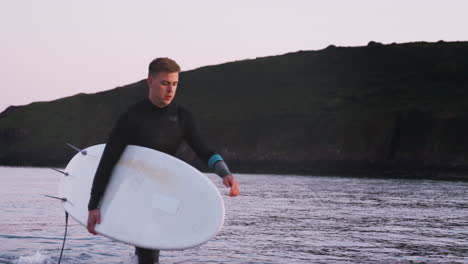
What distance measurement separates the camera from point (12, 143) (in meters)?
120

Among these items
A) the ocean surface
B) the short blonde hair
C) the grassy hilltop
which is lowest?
the ocean surface

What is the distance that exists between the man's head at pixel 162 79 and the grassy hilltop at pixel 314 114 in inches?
2554

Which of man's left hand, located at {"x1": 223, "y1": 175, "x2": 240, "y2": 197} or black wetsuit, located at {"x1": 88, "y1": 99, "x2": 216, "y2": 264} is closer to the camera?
black wetsuit, located at {"x1": 88, "y1": 99, "x2": 216, "y2": 264}

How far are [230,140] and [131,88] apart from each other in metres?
45.4

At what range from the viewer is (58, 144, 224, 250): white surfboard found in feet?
19.3

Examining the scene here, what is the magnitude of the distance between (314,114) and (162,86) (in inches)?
3346

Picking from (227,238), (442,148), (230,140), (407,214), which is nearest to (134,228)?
(227,238)

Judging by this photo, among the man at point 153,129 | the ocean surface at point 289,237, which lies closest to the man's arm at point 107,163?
the man at point 153,129

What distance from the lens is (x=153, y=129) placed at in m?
5.94

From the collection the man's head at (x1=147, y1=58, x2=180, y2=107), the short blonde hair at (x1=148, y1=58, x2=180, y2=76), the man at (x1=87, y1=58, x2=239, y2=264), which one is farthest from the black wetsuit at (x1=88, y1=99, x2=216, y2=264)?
the short blonde hair at (x1=148, y1=58, x2=180, y2=76)

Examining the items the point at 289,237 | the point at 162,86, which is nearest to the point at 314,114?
the point at 289,237

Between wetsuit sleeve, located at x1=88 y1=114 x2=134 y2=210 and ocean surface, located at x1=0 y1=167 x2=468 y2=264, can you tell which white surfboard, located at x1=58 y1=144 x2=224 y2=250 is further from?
ocean surface, located at x1=0 y1=167 x2=468 y2=264

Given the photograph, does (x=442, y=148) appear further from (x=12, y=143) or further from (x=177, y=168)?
(x=12, y=143)

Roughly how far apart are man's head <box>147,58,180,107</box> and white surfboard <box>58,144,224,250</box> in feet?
1.81
